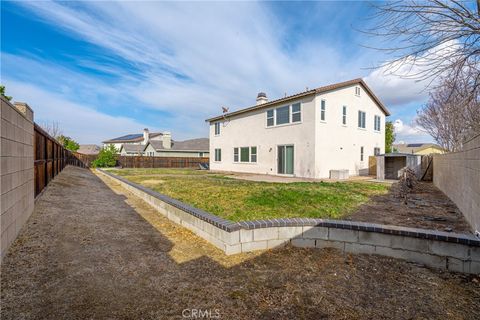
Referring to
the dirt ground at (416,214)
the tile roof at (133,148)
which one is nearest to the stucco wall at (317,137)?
the dirt ground at (416,214)

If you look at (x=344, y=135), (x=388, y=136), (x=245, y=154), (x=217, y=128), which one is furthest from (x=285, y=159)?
(x=388, y=136)

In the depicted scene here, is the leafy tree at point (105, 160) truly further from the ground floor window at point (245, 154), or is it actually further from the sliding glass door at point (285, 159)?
the sliding glass door at point (285, 159)

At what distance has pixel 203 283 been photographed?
2975 millimetres

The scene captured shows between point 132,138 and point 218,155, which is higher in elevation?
point 132,138

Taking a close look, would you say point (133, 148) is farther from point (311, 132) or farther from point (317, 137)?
point (317, 137)

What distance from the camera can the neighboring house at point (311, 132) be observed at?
1450cm

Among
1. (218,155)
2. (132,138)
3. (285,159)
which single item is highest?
(132,138)

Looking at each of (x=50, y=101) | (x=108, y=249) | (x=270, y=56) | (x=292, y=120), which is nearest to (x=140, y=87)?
(x=50, y=101)

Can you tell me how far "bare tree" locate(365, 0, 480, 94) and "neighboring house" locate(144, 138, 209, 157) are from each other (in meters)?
34.0

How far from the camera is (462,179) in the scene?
5.68 m

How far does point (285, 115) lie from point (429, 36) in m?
12.1

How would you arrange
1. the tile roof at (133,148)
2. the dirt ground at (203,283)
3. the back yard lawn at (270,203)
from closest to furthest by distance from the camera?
A: the dirt ground at (203,283) < the back yard lawn at (270,203) < the tile roof at (133,148)

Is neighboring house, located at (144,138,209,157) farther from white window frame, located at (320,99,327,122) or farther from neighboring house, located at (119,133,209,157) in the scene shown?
white window frame, located at (320,99,327,122)

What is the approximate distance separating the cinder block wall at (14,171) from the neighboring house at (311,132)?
12638mm
